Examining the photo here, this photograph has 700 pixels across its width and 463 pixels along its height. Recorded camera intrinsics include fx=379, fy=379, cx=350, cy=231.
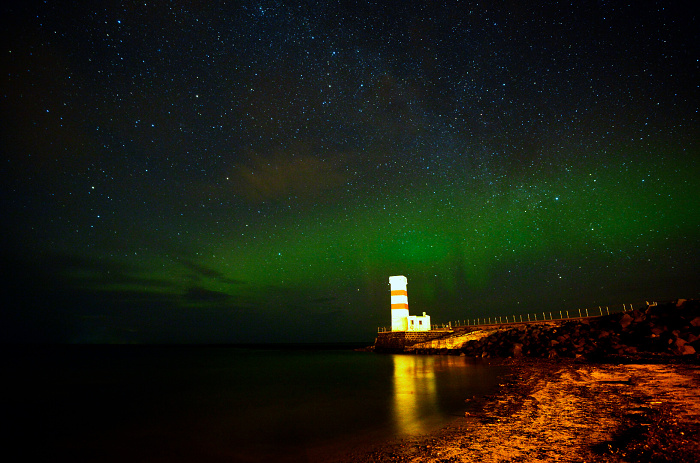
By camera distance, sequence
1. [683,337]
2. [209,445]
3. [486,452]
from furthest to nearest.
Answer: [683,337] → [209,445] → [486,452]

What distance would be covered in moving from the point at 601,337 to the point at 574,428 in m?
21.8

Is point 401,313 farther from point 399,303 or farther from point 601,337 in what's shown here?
point 601,337

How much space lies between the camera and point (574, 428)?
804cm

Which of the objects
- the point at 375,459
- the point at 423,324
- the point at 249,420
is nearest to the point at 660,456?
the point at 375,459

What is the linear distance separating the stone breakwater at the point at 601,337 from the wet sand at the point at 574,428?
8669 millimetres

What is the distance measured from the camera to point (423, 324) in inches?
1795

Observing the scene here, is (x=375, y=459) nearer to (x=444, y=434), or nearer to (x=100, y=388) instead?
(x=444, y=434)

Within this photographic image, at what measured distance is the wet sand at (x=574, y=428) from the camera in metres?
6.41

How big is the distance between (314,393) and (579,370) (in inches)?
503

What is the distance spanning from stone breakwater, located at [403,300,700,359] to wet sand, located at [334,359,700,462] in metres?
8.67

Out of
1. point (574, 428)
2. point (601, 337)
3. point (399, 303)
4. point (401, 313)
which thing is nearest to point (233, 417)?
point (574, 428)

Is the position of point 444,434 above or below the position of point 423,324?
below

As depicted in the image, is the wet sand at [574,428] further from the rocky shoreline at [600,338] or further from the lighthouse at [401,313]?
the lighthouse at [401,313]

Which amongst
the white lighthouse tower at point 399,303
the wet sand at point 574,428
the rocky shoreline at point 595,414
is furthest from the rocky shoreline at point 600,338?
the wet sand at point 574,428
